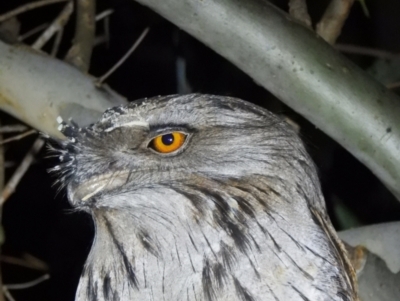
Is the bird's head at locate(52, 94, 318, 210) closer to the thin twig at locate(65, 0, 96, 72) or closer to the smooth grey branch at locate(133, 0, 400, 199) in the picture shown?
the smooth grey branch at locate(133, 0, 400, 199)

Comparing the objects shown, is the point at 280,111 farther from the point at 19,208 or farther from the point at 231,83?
the point at 19,208

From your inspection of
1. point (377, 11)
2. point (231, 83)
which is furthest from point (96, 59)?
point (377, 11)

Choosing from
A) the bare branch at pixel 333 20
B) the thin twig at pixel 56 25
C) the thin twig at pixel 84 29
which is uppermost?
the thin twig at pixel 56 25

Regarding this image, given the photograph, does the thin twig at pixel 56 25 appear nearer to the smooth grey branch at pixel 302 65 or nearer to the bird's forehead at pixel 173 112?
the smooth grey branch at pixel 302 65

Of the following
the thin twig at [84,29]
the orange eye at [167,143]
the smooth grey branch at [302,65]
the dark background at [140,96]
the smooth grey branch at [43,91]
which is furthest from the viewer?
the dark background at [140,96]

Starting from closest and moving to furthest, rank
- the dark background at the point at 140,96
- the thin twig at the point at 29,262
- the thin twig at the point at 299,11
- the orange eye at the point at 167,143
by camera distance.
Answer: the orange eye at the point at 167,143, the thin twig at the point at 299,11, the dark background at the point at 140,96, the thin twig at the point at 29,262

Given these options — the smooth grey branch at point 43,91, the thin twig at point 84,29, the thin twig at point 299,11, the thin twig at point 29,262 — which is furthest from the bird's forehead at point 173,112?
the thin twig at point 29,262

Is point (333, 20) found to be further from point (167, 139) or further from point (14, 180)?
point (14, 180)

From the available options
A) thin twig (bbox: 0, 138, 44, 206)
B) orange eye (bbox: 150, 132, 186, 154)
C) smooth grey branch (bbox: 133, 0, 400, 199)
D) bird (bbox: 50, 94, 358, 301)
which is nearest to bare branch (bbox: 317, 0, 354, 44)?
smooth grey branch (bbox: 133, 0, 400, 199)
